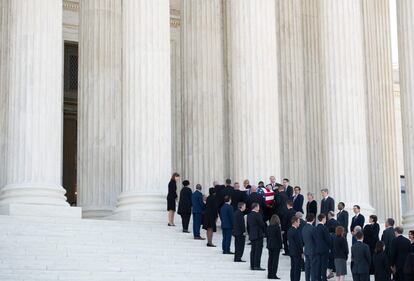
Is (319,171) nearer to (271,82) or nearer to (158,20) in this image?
(271,82)

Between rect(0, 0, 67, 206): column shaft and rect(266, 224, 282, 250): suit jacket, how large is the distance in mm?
10917

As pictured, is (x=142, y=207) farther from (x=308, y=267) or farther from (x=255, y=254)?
(x=308, y=267)

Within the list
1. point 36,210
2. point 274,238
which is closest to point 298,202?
point 274,238

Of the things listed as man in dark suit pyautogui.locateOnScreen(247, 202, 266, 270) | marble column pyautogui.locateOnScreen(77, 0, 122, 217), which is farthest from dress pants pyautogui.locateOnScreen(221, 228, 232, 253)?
marble column pyautogui.locateOnScreen(77, 0, 122, 217)

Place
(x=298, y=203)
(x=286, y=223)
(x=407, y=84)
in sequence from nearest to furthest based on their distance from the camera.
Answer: (x=286, y=223) → (x=298, y=203) → (x=407, y=84)

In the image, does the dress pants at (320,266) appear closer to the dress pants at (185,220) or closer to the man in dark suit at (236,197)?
the man in dark suit at (236,197)

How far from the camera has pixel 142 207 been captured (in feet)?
151

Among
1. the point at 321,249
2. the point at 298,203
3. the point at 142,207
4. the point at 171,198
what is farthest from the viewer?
the point at 142,207

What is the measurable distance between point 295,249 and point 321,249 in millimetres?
1123

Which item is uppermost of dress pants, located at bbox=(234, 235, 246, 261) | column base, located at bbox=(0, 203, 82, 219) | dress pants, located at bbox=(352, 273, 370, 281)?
column base, located at bbox=(0, 203, 82, 219)

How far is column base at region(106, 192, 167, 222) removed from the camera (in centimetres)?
4553

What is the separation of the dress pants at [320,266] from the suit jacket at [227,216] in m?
4.74

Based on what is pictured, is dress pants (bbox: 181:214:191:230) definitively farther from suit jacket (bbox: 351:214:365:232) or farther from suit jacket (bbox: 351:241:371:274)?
suit jacket (bbox: 351:241:371:274)

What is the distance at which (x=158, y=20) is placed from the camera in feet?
158
